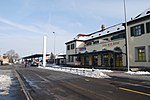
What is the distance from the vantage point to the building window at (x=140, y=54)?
29.9 meters

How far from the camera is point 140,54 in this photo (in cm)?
3077

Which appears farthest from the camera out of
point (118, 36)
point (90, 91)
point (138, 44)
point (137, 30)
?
point (118, 36)

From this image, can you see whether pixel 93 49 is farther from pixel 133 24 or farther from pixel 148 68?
pixel 148 68

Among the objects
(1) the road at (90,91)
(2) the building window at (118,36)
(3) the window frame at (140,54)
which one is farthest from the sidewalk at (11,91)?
(2) the building window at (118,36)

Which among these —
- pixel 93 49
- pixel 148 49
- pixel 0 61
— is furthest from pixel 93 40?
pixel 0 61

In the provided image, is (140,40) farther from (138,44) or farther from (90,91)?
(90,91)

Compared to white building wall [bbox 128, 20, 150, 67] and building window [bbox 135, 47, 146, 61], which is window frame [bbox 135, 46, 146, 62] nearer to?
building window [bbox 135, 47, 146, 61]

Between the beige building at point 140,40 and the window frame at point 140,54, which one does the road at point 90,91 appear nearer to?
the beige building at point 140,40

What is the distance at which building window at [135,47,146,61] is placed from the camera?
98.2 feet

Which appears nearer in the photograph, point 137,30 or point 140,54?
point 140,54

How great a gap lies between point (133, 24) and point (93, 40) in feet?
55.2

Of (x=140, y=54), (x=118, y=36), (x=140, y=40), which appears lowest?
(x=140, y=54)

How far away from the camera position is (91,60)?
152ft

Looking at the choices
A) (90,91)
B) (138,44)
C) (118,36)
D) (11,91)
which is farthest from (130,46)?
(11,91)
